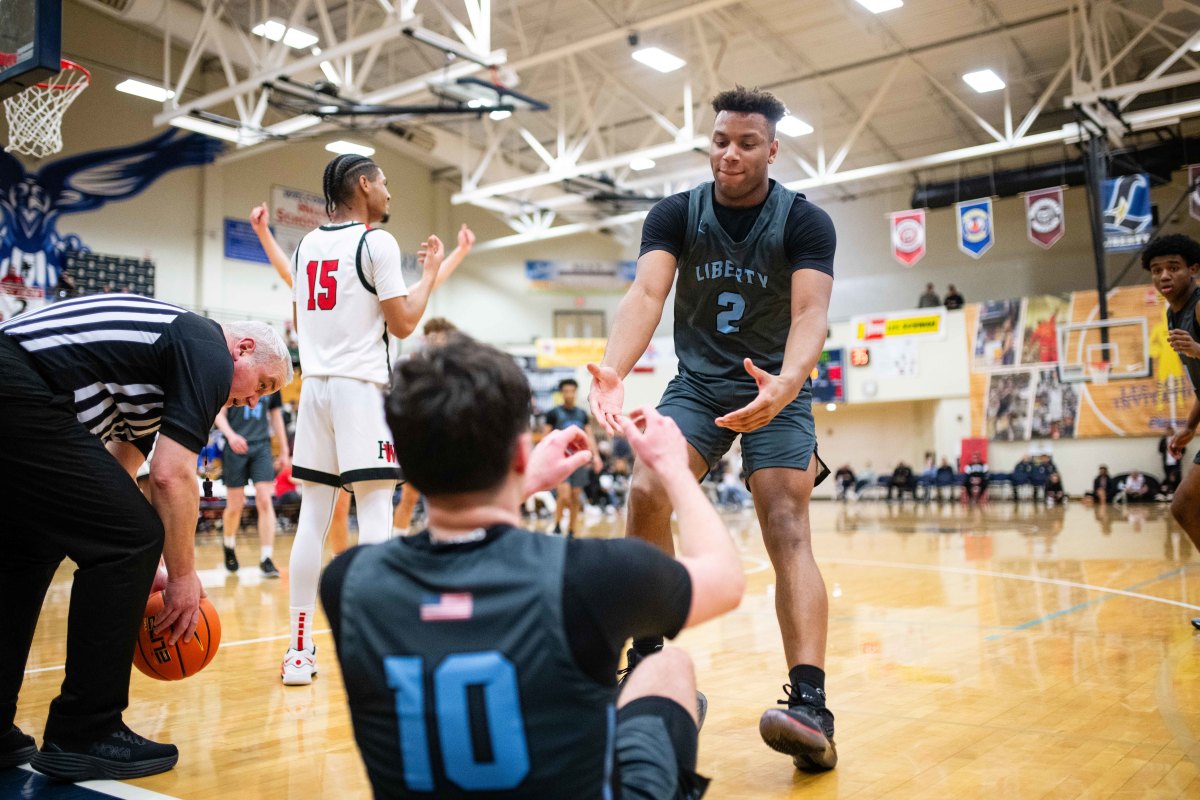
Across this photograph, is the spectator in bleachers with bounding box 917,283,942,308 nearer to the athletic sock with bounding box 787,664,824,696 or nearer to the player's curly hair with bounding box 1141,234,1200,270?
the player's curly hair with bounding box 1141,234,1200,270

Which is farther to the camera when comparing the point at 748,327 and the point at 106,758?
the point at 748,327

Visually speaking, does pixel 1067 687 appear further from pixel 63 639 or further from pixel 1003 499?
pixel 1003 499

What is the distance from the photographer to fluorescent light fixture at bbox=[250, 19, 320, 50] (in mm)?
15125

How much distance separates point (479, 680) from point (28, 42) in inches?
187

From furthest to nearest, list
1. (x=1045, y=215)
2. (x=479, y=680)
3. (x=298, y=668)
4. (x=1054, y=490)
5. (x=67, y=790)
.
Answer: (x=1054, y=490), (x=1045, y=215), (x=298, y=668), (x=67, y=790), (x=479, y=680)

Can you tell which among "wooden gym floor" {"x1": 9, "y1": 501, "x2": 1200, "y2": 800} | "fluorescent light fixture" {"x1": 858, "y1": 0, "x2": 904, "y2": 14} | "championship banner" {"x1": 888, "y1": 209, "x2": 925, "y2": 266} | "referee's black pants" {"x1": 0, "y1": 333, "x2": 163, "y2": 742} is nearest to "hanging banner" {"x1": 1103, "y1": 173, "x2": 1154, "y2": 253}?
"championship banner" {"x1": 888, "y1": 209, "x2": 925, "y2": 266}

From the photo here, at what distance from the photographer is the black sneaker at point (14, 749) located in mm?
2643

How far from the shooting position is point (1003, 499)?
23016 mm

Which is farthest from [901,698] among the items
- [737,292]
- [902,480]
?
[902,480]

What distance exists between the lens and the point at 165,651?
2.90 m

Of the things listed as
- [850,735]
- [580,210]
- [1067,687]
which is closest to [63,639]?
[850,735]

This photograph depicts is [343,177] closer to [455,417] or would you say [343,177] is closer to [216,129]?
[455,417]

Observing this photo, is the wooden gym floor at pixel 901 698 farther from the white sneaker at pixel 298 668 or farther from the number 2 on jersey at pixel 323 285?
the number 2 on jersey at pixel 323 285

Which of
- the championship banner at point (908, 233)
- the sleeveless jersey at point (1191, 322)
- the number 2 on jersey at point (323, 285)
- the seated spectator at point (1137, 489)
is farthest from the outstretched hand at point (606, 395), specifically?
the seated spectator at point (1137, 489)
